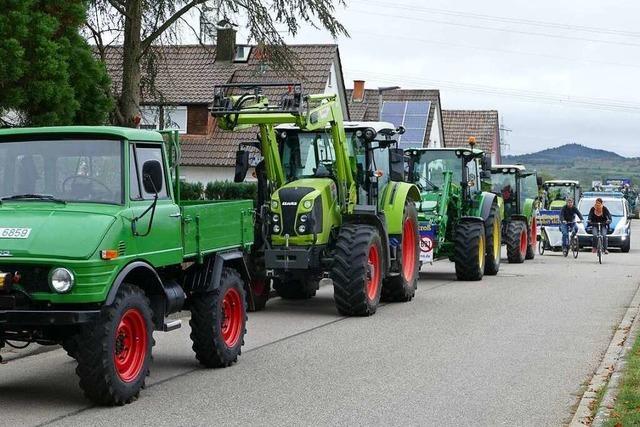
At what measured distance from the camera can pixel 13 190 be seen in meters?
10.3

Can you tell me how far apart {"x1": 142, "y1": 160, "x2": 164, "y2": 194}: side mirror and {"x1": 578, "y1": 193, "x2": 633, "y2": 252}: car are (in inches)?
1066

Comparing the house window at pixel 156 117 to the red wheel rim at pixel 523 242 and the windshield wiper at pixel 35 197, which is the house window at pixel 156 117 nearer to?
the windshield wiper at pixel 35 197

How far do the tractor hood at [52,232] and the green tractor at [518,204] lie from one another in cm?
2237

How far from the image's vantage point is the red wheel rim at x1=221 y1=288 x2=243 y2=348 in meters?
12.1

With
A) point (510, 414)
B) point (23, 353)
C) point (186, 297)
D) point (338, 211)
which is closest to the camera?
point (510, 414)

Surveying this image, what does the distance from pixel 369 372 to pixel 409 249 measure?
26.9ft

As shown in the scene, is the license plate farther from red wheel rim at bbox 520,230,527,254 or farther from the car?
the car

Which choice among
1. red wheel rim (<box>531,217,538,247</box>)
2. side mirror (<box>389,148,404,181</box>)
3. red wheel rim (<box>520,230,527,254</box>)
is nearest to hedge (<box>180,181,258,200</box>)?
red wheel rim (<box>520,230,527,254</box>)

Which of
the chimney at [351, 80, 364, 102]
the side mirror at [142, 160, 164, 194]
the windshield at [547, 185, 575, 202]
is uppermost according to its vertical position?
the chimney at [351, 80, 364, 102]

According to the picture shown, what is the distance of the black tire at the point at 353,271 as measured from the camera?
651 inches

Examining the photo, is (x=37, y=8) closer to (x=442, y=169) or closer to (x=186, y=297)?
(x=186, y=297)

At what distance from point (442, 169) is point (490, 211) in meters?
1.48

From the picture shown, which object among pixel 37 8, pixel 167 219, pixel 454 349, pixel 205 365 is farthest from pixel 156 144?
pixel 37 8

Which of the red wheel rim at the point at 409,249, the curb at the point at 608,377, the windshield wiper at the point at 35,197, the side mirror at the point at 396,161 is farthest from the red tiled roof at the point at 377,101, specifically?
the windshield wiper at the point at 35,197
